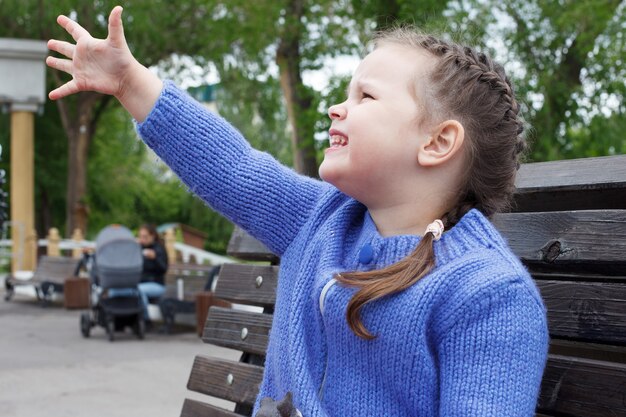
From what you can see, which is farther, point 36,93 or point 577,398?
point 36,93

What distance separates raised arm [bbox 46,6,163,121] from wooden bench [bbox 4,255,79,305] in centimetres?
1327

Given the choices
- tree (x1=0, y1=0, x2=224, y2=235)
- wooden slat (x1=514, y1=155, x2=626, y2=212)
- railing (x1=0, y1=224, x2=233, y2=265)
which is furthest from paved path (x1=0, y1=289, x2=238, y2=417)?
tree (x1=0, y1=0, x2=224, y2=235)

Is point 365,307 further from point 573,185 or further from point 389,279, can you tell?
point 573,185

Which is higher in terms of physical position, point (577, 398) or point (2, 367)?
point (577, 398)

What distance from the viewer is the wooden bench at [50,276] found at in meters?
15.0

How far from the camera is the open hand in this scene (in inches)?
77.2

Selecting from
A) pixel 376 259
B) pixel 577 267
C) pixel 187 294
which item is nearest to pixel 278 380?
pixel 376 259

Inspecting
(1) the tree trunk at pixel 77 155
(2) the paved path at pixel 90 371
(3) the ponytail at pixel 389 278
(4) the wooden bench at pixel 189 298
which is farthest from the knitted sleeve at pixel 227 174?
(1) the tree trunk at pixel 77 155

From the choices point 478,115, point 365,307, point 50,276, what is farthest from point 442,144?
point 50,276

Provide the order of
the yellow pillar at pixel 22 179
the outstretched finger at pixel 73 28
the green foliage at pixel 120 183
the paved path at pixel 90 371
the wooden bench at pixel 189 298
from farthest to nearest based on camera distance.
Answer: the green foliage at pixel 120 183, the yellow pillar at pixel 22 179, the wooden bench at pixel 189 298, the paved path at pixel 90 371, the outstretched finger at pixel 73 28

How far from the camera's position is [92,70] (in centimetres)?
199

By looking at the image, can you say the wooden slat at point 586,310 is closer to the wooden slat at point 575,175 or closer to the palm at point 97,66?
the wooden slat at point 575,175

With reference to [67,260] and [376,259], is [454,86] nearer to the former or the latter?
[376,259]

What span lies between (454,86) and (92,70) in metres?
0.74
